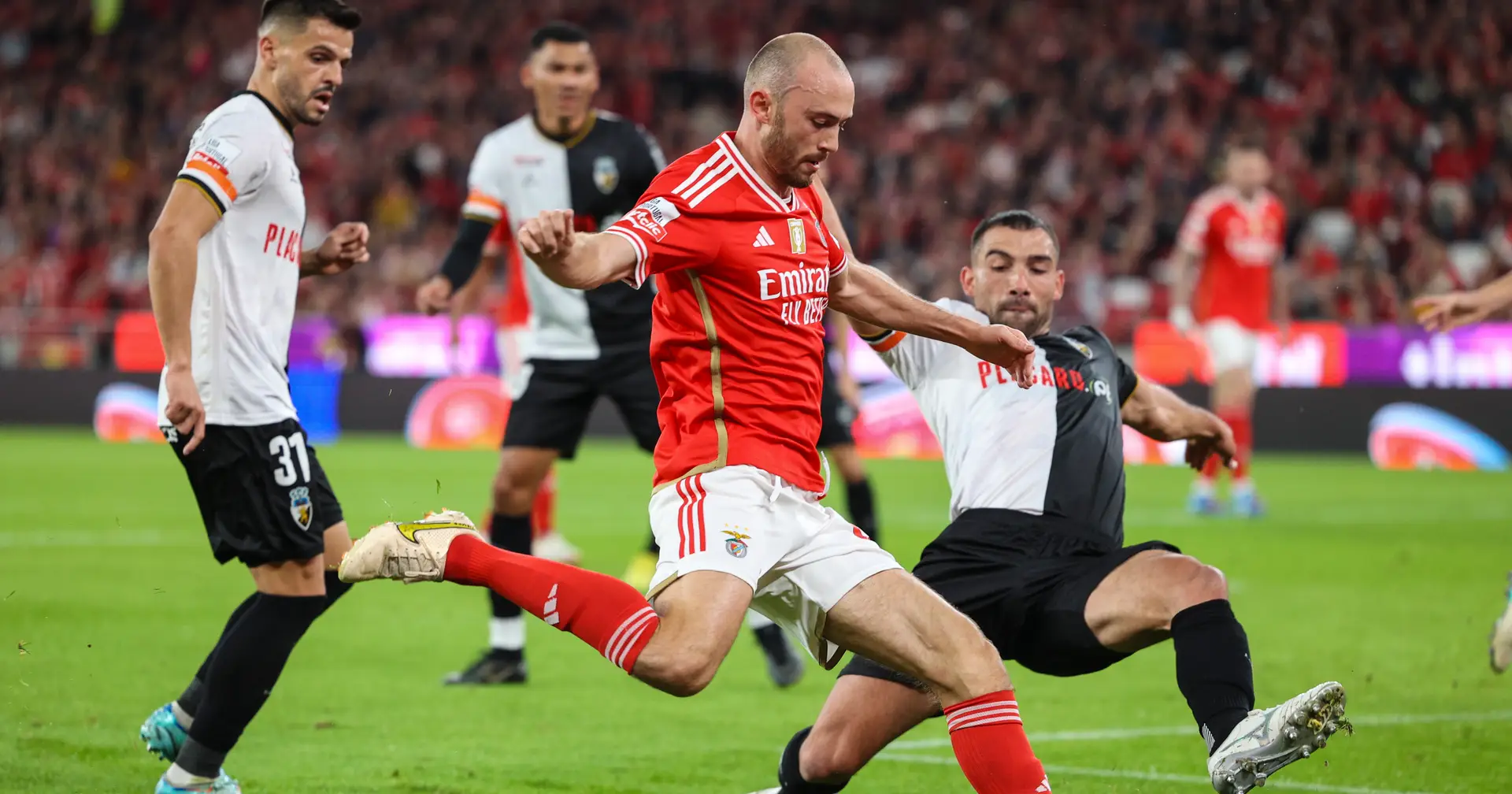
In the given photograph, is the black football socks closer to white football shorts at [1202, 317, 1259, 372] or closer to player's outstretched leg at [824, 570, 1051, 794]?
player's outstretched leg at [824, 570, 1051, 794]

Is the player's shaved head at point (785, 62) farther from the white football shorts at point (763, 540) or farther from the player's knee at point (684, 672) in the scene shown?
the player's knee at point (684, 672)

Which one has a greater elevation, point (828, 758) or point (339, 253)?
point (339, 253)

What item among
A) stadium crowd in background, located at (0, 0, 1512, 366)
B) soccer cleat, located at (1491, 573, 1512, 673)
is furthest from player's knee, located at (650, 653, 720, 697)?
stadium crowd in background, located at (0, 0, 1512, 366)

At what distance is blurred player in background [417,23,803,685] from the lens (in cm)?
737

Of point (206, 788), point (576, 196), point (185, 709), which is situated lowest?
point (206, 788)

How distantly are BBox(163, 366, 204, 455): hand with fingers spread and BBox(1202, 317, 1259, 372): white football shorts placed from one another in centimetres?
1083

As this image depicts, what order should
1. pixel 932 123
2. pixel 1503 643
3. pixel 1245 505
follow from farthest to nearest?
1. pixel 932 123
2. pixel 1245 505
3. pixel 1503 643

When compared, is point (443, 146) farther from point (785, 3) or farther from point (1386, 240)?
point (1386, 240)

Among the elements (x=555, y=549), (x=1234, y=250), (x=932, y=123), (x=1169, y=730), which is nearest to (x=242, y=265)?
(x=1169, y=730)

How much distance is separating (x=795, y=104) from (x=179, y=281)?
5.87 ft

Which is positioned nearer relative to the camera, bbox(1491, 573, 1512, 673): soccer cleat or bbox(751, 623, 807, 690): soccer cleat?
bbox(1491, 573, 1512, 673): soccer cleat

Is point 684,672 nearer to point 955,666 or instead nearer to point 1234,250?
point 955,666

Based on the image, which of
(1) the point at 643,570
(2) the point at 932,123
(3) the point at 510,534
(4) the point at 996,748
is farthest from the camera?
(2) the point at 932,123

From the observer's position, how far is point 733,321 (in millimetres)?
4301
